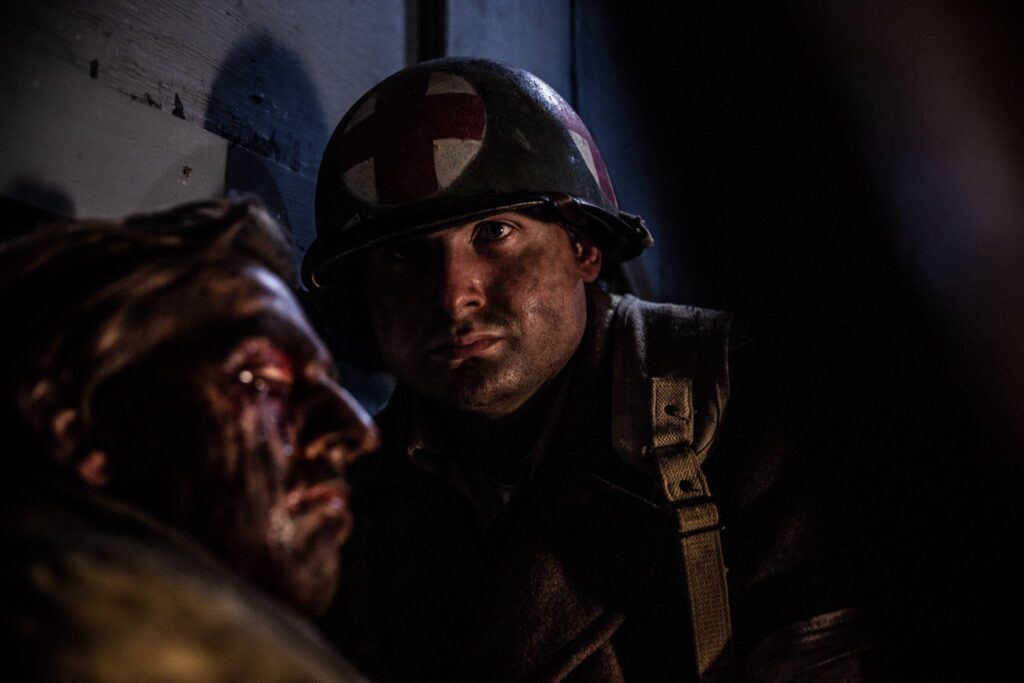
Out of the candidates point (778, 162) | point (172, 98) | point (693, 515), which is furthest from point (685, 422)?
point (778, 162)

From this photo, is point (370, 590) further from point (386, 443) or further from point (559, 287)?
point (559, 287)

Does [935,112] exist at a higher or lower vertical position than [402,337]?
higher

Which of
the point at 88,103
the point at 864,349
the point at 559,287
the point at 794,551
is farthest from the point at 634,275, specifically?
the point at 88,103

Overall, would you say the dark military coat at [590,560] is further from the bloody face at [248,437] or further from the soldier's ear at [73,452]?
the soldier's ear at [73,452]

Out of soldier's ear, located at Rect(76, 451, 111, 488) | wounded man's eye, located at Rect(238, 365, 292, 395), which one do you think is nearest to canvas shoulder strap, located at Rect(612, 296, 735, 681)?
wounded man's eye, located at Rect(238, 365, 292, 395)

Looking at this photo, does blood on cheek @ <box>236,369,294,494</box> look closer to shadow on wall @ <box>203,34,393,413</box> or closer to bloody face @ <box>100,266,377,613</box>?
bloody face @ <box>100,266,377,613</box>

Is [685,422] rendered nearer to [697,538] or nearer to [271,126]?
[697,538]

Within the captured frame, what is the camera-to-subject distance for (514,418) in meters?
2.31

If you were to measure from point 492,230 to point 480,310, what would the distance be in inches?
8.4

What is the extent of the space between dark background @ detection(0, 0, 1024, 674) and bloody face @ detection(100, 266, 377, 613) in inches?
38.2

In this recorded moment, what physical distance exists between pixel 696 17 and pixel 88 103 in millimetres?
2941

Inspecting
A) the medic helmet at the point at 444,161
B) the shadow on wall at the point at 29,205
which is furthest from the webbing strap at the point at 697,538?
the shadow on wall at the point at 29,205

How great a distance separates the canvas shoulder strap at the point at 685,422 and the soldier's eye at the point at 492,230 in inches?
16.4

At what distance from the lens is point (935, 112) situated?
107 inches
